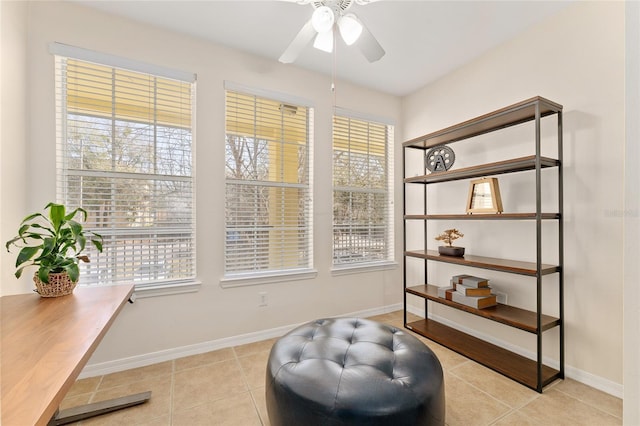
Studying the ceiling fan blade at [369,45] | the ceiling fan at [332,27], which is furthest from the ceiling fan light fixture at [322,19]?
the ceiling fan blade at [369,45]

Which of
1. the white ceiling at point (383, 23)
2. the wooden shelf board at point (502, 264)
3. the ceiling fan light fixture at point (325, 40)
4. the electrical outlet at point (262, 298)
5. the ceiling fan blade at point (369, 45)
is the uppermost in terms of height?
the white ceiling at point (383, 23)

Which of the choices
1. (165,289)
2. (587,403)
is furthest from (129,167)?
(587,403)

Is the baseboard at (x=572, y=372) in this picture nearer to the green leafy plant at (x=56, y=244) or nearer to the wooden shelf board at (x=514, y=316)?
the wooden shelf board at (x=514, y=316)

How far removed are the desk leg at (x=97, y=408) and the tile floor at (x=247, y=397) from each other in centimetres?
3

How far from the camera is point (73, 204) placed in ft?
7.00

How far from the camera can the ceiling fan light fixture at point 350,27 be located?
165 cm

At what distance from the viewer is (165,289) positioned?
93.0 inches

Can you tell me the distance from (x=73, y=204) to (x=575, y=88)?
3.88 m

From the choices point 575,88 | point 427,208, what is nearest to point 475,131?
point 575,88

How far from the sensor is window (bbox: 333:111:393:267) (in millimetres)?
3279

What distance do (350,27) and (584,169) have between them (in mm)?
1955

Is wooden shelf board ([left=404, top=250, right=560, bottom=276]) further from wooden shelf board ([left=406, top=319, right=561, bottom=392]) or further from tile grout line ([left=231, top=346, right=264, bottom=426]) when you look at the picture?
tile grout line ([left=231, top=346, right=264, bottom=426])

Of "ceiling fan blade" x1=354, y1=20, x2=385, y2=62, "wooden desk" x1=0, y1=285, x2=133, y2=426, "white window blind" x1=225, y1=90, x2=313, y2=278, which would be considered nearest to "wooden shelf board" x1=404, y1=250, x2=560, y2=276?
"white window blind" x1=225, y1=90, x2=313, y2=278

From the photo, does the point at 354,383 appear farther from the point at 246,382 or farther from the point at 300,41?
the point at 300,41
